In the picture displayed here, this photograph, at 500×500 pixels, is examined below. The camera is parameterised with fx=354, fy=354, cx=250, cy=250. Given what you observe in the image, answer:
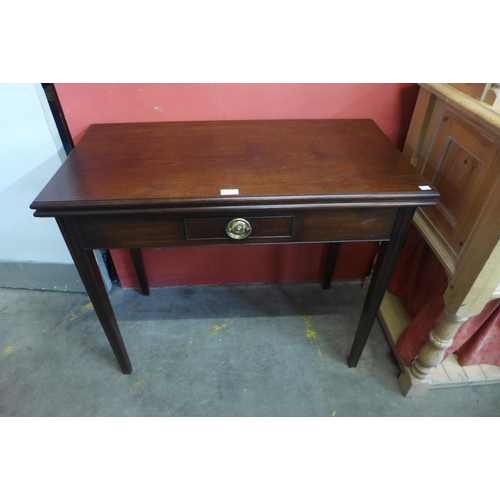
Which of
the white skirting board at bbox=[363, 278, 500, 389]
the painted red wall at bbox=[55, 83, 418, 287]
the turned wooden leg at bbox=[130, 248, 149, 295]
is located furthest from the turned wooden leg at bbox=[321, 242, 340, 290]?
the turned wooden leg at bbox=[130, 248, 149, 295]

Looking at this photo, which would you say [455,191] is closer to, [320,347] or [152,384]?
[320,347]

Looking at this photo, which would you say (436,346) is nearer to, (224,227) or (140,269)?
(224,227)

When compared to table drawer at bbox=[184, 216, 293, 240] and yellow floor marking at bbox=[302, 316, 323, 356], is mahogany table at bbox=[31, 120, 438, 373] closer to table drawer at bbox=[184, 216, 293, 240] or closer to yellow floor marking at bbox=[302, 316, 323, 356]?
A: table drawer at bbox=[184, 216, 293, 240]

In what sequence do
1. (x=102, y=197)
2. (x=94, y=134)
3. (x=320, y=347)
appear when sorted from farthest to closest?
(x=320, y=347)
(x=94, y=134)
(x=102, y=197)

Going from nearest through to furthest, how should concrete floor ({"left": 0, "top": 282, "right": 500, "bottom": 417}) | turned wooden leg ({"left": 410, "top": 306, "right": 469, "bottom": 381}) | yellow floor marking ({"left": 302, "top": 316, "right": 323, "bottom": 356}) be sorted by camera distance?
turned wooden leg ({"left": 410, "top": 306, "right": 469, "bottom": 381}), concrete floor ({"left": 0, "top": 282, "right": 500, "bottom": 417}), yellow floor marking ({"left": 302, "top": 316, "right": 323, "bottom": 356})

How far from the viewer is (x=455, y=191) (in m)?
0.99

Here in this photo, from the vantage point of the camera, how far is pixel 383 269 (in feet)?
3.31

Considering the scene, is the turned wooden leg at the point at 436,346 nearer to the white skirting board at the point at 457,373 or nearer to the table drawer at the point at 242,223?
the white skirting board at the point at 457,373

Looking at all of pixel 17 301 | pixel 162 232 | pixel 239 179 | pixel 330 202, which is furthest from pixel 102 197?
pixel 17 301

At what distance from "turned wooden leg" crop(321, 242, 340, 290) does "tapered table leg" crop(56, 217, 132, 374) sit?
2.91ft

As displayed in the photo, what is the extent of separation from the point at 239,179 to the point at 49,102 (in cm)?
75

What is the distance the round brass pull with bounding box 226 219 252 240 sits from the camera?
2.83ft

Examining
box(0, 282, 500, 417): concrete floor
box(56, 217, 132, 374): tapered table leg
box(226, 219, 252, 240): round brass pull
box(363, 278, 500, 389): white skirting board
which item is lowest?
box(0, 282, 500, 417): concrete floor

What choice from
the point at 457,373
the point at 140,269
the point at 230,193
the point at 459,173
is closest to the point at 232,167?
the point at 230,193
